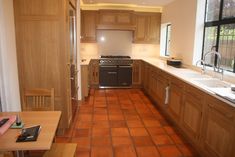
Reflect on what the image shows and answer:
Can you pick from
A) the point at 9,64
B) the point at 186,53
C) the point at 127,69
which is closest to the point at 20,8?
the point at 9,64

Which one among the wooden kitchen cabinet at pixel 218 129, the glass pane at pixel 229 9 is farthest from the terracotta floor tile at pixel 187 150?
the glass pane at pixel 229 9

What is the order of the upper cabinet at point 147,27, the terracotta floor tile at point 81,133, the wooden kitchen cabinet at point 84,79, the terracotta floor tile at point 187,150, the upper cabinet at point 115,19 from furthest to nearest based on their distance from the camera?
the upper cabinet at point 147,27 < the upper cabinet at point 115,19 < the wooden kitchen cabinet at point 84,79 < the terracotta floor tile at point 81,133 < the terracotta floor tile at point 187,150

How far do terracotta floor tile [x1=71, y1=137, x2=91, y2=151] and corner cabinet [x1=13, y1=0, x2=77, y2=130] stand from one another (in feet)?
2.00

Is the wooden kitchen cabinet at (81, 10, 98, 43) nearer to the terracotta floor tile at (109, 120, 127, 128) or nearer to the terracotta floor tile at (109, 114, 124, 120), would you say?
the terracotta floor tile at (109, 114, 124, 120)

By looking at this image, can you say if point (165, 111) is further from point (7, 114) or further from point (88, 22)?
point (88, 22)

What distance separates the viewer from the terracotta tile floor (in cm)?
277

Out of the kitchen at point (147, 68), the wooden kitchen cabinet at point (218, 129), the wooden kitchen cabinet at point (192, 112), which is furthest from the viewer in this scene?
the wooden kitchen cabinet at point (192, 112)

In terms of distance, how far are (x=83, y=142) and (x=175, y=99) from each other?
166 cm

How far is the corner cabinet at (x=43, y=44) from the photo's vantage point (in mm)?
2850

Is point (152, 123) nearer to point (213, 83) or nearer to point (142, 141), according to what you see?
point (142, 141)

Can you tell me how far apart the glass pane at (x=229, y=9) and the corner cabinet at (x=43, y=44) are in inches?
102

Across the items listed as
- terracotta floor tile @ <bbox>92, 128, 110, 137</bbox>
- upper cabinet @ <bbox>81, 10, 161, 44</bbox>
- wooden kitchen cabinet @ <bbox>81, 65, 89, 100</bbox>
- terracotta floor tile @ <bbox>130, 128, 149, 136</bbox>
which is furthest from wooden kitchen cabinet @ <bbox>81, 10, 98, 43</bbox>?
terracotta floor tile @ <bbox>130, 128, 149, 136</bbox>

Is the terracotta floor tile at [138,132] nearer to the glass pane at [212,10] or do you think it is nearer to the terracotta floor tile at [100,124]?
the terracotta floor tile at [100,124]

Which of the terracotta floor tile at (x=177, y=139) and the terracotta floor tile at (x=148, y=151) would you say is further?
the terracotta floor tile at (x=177, y=139)
